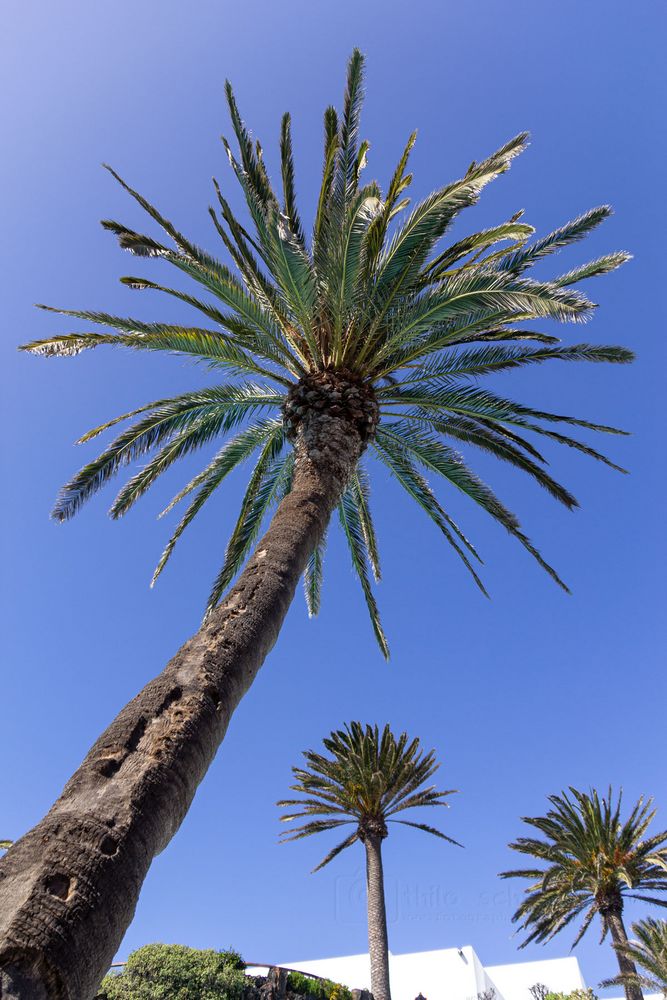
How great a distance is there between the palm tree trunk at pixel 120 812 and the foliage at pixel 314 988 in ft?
61.2

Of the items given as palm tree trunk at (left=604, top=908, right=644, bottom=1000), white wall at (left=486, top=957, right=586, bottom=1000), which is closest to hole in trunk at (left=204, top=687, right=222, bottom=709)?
palm tree trunk at (left=604, top=908, right=644, bottom=1000)

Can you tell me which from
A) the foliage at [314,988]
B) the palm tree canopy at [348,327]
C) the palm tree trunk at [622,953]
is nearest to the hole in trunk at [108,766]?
the palm tree canopy at [348,327]

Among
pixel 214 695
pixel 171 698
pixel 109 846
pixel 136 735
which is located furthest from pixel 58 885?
pixel 214 695

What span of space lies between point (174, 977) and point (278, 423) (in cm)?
1485

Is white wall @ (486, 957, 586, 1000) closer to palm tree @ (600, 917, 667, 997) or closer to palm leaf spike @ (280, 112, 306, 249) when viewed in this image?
palm tree @ (600, 917, 667, 997)

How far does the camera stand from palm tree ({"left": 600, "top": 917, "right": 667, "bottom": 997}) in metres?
19.8

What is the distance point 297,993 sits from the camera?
58.7 feet

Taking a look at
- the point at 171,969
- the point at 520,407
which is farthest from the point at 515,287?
the point at 171,969

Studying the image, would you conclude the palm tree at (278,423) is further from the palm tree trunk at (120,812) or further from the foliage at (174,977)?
the foliage at (174,977)

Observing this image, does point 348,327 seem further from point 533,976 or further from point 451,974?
point 533,976

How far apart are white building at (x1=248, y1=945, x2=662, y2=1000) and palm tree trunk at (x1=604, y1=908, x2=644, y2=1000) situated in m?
15.9

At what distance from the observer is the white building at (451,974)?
3362cm

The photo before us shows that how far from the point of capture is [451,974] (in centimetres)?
3412

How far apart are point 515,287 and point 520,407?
2.42 m
